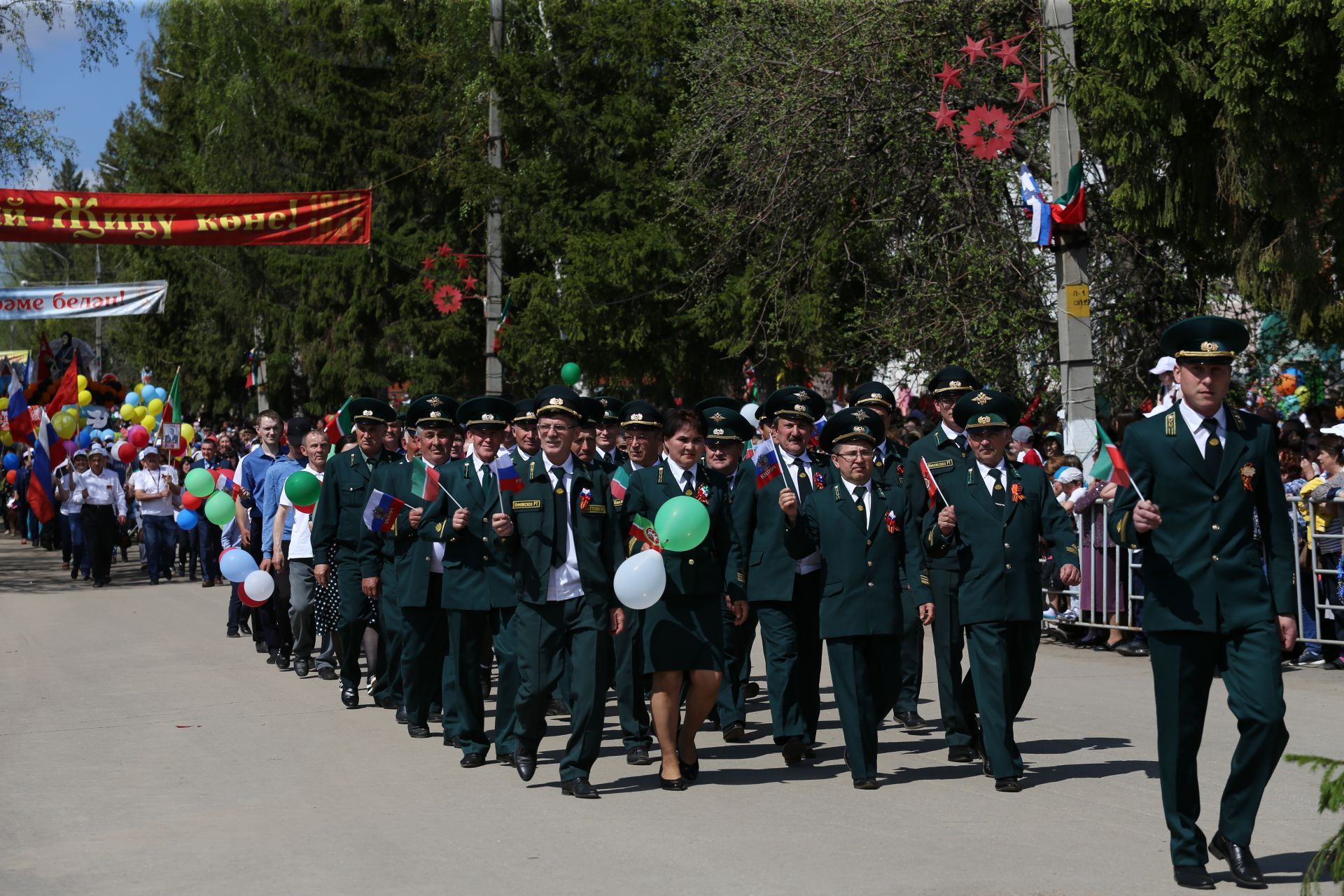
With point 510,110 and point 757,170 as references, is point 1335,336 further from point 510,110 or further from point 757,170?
point 510,110

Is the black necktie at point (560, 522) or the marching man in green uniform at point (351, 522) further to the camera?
the marching man in green uniform at point (351, 522)

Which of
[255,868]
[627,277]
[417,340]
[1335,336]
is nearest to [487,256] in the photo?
[627,277]

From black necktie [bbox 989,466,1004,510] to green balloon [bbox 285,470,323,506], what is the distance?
5.69 metres

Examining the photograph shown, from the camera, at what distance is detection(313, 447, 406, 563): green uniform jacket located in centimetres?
1164

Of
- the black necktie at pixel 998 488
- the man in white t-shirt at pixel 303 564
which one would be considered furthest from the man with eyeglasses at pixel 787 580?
the man in white t-shirt at pixel 303 564

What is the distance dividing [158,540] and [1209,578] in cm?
1939

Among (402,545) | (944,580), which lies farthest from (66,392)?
(944,580)

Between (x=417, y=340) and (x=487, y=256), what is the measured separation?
11722mm

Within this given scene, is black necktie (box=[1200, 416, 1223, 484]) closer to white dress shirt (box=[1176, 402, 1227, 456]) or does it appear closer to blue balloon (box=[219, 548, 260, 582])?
white dress shirt (box=[1176, 402, 1227, 456])

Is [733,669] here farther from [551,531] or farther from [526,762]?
[551,531]

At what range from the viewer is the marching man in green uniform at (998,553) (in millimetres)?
8453

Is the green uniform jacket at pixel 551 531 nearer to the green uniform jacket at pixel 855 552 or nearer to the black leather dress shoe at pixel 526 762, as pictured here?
the black leather dress shoe at pixel 526 762

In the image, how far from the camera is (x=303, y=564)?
1320 cm

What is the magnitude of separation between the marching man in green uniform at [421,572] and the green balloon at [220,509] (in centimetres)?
439
